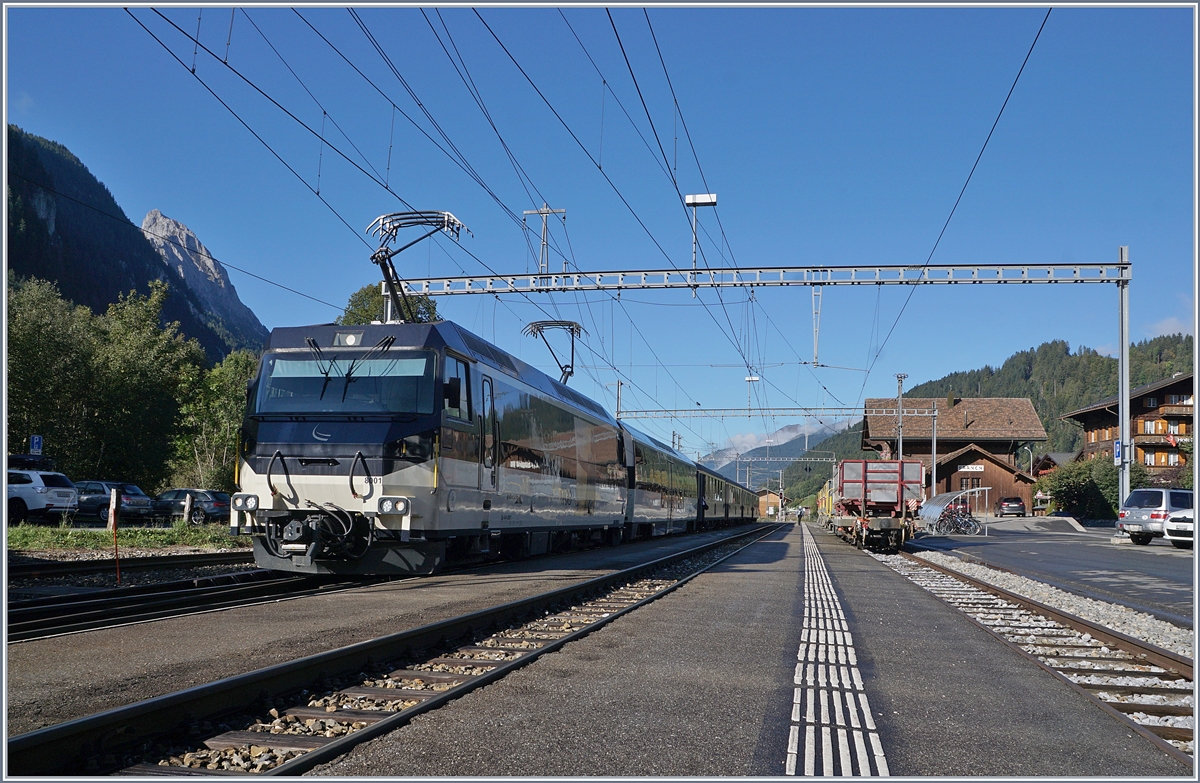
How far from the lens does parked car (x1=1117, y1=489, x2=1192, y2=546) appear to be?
91.0ft

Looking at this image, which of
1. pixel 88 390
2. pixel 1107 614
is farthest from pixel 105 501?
pixel 1107 614

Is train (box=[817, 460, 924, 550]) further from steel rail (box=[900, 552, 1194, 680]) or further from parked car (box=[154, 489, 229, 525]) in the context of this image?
parked car (box=[154, 489, 229, 525])

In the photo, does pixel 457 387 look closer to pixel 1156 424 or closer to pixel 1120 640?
pixel 1120 640

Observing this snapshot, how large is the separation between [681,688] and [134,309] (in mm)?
52710

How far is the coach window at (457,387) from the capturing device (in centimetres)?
1205

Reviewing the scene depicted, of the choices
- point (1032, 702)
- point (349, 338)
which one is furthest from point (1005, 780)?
point (349, 338)

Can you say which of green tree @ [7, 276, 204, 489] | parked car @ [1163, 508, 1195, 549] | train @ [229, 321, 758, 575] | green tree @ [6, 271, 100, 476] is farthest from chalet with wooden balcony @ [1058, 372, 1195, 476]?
train @ [229, 321, 758, 575]

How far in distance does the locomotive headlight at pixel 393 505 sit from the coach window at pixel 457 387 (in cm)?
142

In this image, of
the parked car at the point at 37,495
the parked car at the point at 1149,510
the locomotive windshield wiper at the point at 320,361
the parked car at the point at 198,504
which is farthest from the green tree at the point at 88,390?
the parked car at the point at 1149,510

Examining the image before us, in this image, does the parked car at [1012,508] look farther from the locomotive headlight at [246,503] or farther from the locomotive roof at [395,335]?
the locomotive headlight at [246,503]

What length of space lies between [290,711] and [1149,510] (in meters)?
29.8

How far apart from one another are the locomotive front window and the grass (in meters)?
6.77

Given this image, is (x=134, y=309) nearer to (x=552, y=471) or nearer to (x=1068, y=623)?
(x=552, y=471)

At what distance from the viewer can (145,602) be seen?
9531 millimetres
